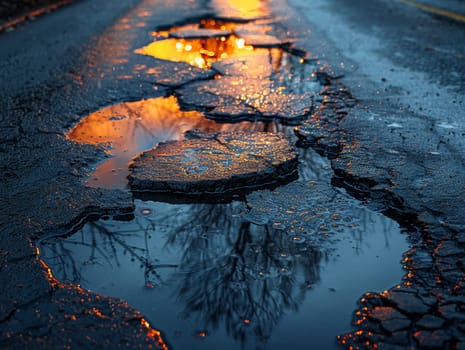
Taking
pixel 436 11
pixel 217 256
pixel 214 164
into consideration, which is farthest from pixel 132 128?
pixel 436 11

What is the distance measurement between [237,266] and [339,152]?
1.62m

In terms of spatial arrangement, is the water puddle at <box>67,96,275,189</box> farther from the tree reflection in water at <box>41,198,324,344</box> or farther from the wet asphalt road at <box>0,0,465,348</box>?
the tree reflection in water at <box>41,198,324,344</box>

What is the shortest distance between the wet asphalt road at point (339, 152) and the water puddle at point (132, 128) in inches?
6.1

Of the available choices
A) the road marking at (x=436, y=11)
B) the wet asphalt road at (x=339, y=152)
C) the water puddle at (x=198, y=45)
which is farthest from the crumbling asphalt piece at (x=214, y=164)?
the road marking at (x=436, y=11)

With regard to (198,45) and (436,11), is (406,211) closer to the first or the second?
(198,45)

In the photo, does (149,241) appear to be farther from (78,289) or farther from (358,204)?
(358,204)

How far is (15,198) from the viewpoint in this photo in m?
3.53

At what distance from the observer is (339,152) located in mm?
4180

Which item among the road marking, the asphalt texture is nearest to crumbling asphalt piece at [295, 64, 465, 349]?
the asphalt texture

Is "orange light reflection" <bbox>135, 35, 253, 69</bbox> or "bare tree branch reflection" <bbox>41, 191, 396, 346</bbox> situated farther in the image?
"orange light reflection" <bbox>135, 35, 253, 69</bbox>

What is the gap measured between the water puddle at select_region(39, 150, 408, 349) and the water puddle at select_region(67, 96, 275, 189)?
0.70 metres

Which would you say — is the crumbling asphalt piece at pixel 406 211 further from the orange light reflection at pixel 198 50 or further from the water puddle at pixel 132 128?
the orange light reflection at pixel 198 50

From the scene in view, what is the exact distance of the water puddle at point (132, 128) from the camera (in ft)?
13.6

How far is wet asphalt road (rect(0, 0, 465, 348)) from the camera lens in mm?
2455
